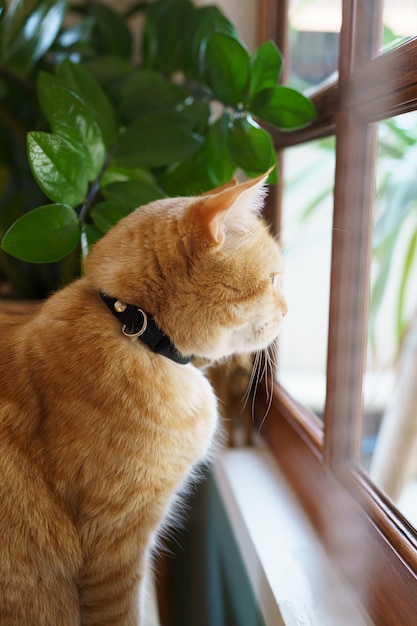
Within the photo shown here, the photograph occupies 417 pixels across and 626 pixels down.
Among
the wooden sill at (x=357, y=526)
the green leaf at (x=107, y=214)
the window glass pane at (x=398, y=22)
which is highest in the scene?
the window glass pane at (x=398, y=22)

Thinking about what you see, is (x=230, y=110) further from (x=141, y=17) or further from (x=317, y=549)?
(x=141, y=17)

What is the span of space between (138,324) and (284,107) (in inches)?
16.3

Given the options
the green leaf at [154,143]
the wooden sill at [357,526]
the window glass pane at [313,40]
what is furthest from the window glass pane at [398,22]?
the wooden sill at [357,526]

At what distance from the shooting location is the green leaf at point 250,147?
0.93 m

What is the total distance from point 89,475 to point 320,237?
64 centimetres

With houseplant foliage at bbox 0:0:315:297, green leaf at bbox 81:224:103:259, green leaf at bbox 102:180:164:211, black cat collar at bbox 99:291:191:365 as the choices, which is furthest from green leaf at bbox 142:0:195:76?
black cat collar at bbox 99:291:191:365

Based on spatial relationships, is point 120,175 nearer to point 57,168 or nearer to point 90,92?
point 90,92

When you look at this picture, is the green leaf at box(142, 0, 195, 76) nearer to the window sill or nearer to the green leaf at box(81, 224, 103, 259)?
the green leaf at box(81, 224, 103, 259)

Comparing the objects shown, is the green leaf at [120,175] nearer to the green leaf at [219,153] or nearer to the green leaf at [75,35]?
the green leaf at [219,153]

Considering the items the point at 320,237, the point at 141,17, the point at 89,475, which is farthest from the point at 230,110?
the point at 141,17

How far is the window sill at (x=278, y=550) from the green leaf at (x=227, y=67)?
68 cm

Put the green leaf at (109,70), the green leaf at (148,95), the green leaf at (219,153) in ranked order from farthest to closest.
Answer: the green leaf at (109,70), the green leaf at (148,95), the green leaf at (219,153)

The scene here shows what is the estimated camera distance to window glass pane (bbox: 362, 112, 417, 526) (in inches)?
36.0

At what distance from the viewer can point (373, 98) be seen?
0.78 meters
